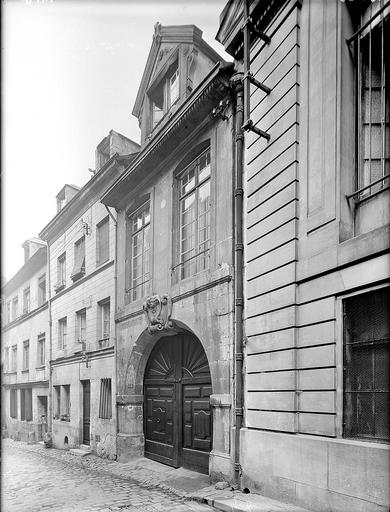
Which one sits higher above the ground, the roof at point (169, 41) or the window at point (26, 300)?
the roof at point (169, 41)

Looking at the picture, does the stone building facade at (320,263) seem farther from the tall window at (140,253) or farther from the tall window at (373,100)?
the tall window at (140,253)

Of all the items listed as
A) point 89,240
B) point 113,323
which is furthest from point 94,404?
point 89,240

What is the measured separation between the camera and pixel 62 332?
20.0 meters

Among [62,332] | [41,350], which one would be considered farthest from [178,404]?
[41,350]

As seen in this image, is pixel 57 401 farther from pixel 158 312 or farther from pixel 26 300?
pixel 158 312

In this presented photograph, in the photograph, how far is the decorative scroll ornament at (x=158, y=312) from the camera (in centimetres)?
1119

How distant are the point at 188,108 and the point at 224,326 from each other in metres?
4.87

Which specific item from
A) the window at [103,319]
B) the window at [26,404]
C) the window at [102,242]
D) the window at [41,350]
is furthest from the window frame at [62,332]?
the window at [26,404]

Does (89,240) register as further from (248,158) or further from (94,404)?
(248,158)

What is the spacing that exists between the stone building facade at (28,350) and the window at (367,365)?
17.3 m

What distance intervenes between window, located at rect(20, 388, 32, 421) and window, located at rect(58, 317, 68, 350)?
17.9ft

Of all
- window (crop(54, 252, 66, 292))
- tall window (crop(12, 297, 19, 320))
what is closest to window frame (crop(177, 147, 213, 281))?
window (crop(54, 252, 66, 292))

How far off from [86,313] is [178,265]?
276 inches

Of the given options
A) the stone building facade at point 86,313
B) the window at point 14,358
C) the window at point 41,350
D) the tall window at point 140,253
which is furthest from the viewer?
the window at point 14,358
